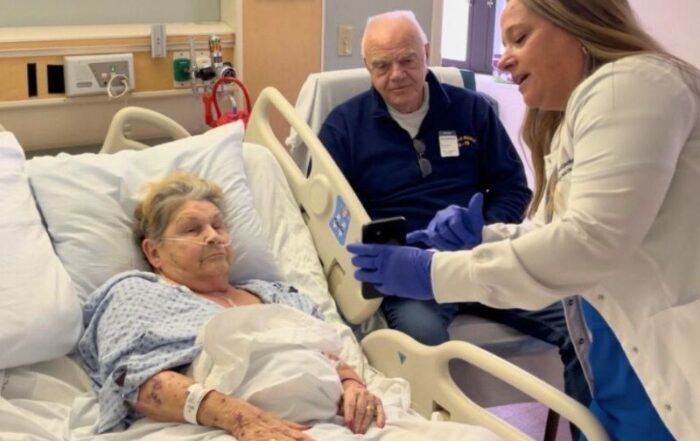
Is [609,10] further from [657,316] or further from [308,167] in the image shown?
[308,167]

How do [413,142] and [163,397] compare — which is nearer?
[163,397]

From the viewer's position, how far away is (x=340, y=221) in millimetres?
2381

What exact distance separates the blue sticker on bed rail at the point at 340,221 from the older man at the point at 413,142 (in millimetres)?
300

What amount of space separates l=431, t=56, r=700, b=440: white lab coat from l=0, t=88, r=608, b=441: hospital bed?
0.30 metres

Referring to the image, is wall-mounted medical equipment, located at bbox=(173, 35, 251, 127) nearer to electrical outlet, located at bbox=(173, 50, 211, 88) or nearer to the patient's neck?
electrical outlet, located at bbox=(173, 50, 211, 88)

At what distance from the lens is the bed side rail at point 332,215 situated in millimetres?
2320

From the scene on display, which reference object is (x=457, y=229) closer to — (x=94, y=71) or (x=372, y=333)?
(x=372, y=333)

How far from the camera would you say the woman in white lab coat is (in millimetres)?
1311

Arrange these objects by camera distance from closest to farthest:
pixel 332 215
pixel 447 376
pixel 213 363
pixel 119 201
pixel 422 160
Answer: pixel 213 363 → pixel 447 376 → pixel 119 201 → pixel 332 215 → pixel 422 160

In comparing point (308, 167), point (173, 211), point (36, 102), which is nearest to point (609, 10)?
point (173, 211)

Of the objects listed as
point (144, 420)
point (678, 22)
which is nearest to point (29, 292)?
point (144, 420)

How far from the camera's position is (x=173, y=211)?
2.18 meters

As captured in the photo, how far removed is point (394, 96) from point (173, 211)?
880 mm

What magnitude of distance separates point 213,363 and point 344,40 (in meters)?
2.01
